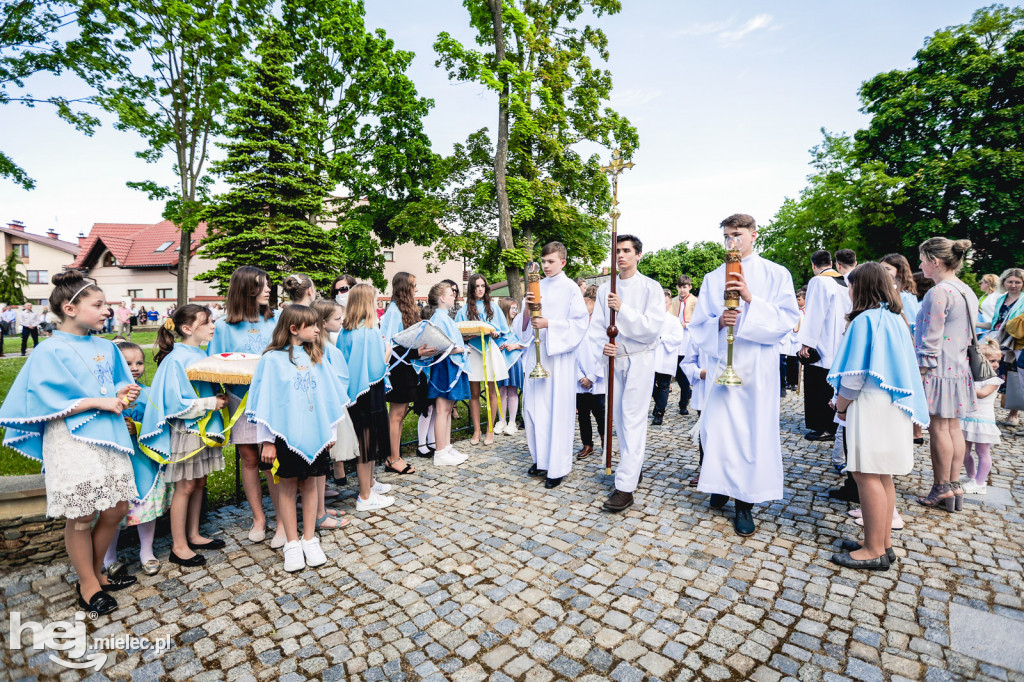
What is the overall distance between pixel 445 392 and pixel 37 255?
2277 inches

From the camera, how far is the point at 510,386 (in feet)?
25.3

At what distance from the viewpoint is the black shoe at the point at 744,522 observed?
3947 mm

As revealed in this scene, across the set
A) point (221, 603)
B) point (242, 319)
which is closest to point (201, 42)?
point (242, 319)

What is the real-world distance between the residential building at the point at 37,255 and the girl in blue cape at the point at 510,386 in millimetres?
54308

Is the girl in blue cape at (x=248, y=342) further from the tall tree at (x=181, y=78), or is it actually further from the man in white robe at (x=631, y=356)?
the tall tree at (x=181, y=78)

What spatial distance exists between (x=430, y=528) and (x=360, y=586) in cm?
91

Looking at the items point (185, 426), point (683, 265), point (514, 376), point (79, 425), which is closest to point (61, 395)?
point (79, 425)

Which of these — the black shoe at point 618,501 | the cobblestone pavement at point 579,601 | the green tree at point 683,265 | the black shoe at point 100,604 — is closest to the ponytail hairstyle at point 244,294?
the cobblestone pavement at point 579,601

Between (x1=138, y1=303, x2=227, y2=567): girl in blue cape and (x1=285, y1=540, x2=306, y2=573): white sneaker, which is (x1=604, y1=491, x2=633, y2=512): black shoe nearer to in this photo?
(x1=285, y1=540, x2=306, y2=573): white sneaker

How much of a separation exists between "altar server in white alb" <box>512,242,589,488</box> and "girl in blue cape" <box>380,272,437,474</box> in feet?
3.89

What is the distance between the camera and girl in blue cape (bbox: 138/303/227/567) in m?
3.44

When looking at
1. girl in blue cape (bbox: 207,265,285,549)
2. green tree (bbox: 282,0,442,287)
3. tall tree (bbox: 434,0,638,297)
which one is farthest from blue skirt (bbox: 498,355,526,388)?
green tree (bbox: 282,0,442,287)

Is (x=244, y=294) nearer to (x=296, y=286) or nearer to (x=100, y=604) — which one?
(x=296, y=286)

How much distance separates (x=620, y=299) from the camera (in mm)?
4992
